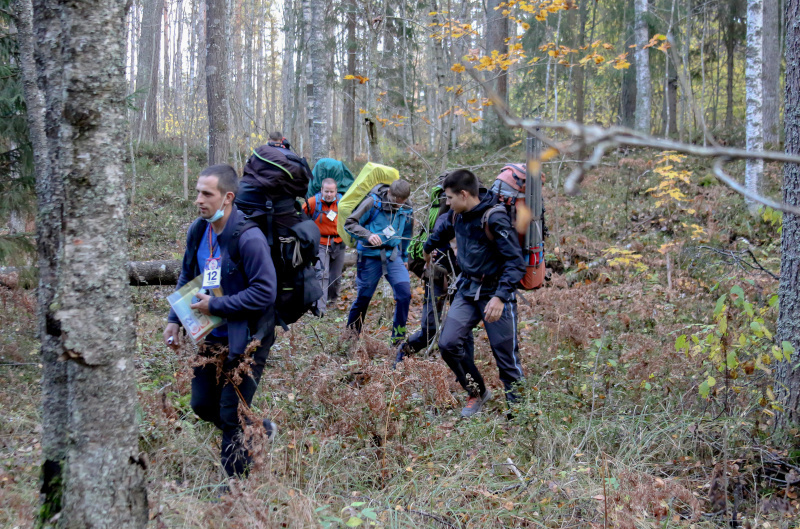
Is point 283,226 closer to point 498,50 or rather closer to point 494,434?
point 494,434

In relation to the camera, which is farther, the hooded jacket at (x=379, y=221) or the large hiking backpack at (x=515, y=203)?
the hooded jacket at (x=379, y=221)

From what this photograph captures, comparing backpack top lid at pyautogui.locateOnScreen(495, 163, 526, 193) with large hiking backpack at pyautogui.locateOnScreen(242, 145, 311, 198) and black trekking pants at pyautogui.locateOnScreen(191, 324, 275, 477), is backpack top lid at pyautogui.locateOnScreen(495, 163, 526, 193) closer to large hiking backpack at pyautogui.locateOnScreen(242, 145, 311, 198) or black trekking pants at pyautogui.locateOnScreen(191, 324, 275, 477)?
large hiking backpack at pyautogui.locateOnScreen(242, 145, 311, 198)

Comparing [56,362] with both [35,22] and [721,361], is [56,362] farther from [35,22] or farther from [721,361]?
[721,361]

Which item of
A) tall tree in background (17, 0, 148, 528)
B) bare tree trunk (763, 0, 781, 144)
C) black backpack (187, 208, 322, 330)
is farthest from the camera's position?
bare tree trunk (763, 0, 781, 144)

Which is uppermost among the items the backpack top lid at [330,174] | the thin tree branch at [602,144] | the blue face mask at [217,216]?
the backpack top lid at [330,174]

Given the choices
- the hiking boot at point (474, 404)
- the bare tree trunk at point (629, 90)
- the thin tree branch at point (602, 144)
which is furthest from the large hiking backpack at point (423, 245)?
the bare tree trunk at point (629, 90)

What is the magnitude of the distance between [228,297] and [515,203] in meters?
2.56

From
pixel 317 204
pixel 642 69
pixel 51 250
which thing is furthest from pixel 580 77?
pixel 51 250

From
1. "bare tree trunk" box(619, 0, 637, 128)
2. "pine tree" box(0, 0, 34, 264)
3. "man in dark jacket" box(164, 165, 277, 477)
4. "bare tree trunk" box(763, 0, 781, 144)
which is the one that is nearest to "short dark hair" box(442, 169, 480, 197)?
"man in dark jacket" box(164, 165, 277, 477)

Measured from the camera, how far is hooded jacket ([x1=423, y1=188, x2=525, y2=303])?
4895mm

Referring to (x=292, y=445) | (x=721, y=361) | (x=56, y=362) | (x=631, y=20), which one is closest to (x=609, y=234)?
(x=721, y=361)

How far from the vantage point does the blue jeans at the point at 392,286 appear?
709cm

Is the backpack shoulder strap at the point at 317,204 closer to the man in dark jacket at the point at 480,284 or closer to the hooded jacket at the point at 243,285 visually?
the man in dark jacket at the point at 480,284

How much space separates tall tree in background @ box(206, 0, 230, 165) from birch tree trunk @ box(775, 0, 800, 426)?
860 cm
